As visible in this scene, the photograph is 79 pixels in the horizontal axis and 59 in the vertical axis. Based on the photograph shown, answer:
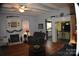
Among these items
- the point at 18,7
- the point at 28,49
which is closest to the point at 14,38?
the point at 28,49

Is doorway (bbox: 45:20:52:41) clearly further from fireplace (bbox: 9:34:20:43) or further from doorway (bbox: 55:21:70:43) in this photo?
fireplace (bbox: 9:34:20:43)

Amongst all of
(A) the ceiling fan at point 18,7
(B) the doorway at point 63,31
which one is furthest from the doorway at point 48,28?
(A) the ceiling fan at point 18,7

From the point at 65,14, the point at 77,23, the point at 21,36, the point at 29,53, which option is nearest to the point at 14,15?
the point at 21,36

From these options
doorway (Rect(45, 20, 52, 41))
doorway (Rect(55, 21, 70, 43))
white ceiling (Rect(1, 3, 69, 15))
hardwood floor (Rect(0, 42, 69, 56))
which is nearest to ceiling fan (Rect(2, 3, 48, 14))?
white ceiling (Rect(1, 3, 69, 15))

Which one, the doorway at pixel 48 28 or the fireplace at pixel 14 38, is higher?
the doorway at pixel 48 28

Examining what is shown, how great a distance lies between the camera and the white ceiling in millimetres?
1187

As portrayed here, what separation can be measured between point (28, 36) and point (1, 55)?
1.32 ft

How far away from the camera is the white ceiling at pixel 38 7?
1187mm

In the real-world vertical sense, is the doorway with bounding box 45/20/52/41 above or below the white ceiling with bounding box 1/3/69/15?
below

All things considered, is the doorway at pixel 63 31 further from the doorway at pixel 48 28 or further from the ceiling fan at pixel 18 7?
the ceiling fan at pixel 18 7

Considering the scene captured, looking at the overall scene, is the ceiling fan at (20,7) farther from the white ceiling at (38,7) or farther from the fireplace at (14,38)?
the fireplace at (14,38)

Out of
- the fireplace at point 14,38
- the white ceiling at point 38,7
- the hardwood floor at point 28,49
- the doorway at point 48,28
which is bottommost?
the hardwood floor at point 28,49

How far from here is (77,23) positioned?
118cm

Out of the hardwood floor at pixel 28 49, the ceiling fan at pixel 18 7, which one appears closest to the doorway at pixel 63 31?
the hardwood floor at pixel 28 49
